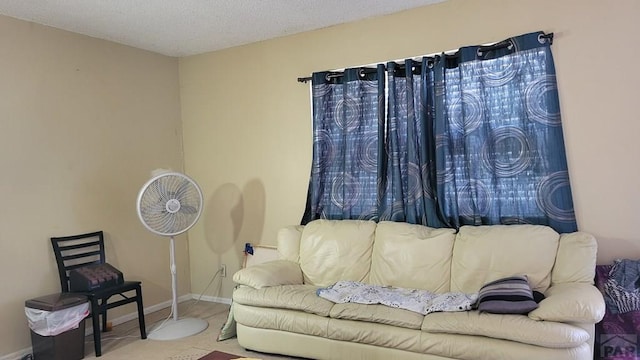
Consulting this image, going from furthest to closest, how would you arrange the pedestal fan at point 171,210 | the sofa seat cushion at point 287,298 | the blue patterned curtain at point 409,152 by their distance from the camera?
the pedestal fan at point 171,210, the blue patterned curtain at point 409,152, the sofa seat cushion at point 287,298

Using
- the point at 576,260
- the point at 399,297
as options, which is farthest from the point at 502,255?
the point at 399,297

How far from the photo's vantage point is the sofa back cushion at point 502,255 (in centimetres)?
277

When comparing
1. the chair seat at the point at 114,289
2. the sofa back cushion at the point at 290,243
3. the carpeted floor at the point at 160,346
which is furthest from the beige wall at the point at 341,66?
the chair seat at the point at 114,289

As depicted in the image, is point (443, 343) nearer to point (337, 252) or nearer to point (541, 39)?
point (337, 252)

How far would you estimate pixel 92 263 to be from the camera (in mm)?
3684

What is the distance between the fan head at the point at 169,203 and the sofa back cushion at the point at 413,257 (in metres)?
1.57

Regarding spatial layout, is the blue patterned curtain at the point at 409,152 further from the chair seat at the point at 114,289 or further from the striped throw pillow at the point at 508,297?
the chair seat at the point at 114,289

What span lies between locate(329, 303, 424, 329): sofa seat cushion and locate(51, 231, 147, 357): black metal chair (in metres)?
1.68

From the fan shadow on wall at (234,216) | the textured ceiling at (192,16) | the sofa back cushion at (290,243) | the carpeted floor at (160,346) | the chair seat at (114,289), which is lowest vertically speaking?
the carpeted floor at (160,346)

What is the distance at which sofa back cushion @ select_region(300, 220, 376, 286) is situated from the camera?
133 inches

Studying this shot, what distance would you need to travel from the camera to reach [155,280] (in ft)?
14.4

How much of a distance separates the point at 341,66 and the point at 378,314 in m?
2.11

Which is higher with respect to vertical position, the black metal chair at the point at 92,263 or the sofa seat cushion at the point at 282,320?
the black metal chair at the point at 92,263

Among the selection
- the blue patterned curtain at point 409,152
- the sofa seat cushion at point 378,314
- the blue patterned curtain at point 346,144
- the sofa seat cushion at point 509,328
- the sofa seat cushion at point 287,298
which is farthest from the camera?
the blue patterned curtain at point 346,144
